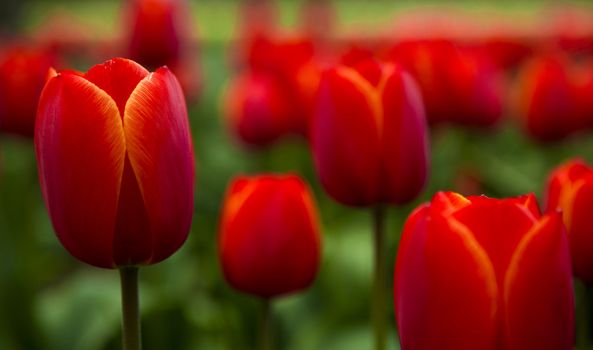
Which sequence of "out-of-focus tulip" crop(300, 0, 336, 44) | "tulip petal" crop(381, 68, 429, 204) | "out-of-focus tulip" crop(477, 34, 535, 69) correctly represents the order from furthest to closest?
"out-of-focus tulip" crop(300, 0, 336, 44) → "out-of-focus tulip" crop(477, 34, 535, 69) → "tulip petal" crop(381, 68, 429, 204)

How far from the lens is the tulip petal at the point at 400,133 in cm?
74

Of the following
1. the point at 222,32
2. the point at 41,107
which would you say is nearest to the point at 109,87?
the point at 41,107

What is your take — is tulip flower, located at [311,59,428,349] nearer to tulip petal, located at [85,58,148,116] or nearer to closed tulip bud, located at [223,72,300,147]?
tulip petal, located at [85,58,148,116]

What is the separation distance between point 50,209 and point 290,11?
5333mm

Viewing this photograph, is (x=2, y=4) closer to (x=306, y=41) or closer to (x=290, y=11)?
(x=290, y=11)

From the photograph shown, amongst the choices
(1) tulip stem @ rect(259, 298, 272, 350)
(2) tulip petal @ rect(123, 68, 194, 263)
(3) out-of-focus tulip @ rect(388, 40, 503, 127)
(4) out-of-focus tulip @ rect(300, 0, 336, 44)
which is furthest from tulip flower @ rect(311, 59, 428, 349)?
(4) out-of-focus tulip @ rect(300, 0, 336, 44)

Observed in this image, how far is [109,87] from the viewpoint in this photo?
22.5 inches

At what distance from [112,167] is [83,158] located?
2 cm

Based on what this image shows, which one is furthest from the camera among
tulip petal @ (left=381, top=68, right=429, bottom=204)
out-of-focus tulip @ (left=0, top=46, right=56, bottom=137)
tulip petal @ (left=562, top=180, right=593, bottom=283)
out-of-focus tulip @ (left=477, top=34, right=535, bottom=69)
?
out-of-focus tulip @ (left=477, top=34, right=535, bottom=69)

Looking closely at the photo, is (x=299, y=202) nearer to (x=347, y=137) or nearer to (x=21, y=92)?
(x=347, y=137)

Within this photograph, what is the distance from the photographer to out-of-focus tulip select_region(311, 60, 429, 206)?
747mm

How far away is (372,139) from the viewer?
29.5 inches

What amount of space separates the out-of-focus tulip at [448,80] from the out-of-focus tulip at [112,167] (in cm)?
79

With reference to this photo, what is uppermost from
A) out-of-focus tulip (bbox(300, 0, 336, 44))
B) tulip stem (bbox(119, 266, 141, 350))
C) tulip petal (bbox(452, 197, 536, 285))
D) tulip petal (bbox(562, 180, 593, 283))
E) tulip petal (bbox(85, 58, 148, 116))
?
tulip petal (bbox(85, 58, 148, 116))
